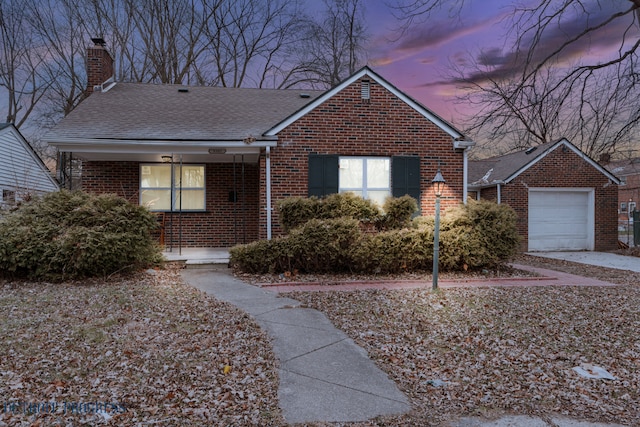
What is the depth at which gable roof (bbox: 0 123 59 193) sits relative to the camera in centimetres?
1541

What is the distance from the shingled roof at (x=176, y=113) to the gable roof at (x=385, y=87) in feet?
2.72

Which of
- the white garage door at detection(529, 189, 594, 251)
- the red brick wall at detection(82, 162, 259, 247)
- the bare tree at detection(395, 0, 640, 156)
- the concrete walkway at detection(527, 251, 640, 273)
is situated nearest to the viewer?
the bare tree at detection(395, 0, 640, 156)

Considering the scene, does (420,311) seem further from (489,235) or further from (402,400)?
(489,235)

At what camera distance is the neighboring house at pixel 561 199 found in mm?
14422

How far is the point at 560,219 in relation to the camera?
14734 millimetres

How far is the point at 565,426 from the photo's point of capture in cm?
279

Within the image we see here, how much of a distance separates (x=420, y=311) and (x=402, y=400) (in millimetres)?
2631

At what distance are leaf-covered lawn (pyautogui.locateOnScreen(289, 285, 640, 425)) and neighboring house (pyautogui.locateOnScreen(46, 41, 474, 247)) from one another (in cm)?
380

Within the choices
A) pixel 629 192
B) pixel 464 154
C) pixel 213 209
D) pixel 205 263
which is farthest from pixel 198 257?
pixel 629 192

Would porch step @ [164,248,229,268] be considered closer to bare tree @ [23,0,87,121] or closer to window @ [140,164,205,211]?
window @ [140,164,205,211]

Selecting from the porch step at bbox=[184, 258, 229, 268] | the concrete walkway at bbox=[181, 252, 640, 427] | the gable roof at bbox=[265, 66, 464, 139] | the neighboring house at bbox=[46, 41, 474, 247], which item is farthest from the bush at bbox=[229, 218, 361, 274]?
the gable roof at bbox=[265, 66, 464, 139]

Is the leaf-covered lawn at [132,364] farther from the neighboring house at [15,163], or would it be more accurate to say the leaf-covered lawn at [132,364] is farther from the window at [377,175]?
the neighboring house at [15,163]

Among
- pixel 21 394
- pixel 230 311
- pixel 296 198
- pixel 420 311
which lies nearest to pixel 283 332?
pixel 230 311

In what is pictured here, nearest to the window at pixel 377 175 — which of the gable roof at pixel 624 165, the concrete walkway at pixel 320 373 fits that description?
the gable roof at pixel 624 165
